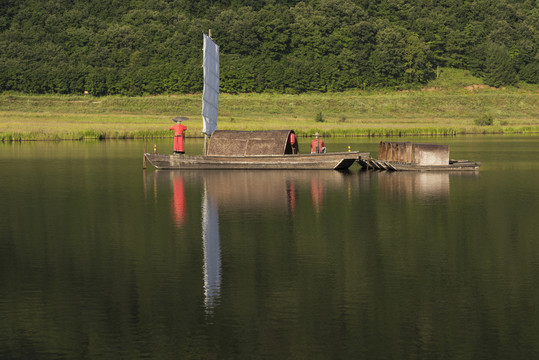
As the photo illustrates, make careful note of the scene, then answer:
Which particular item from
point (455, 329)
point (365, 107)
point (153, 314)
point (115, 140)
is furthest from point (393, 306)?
point (365, 107)

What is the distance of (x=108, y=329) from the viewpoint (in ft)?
52.1

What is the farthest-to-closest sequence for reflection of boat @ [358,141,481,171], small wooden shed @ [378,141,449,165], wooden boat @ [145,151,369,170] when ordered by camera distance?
wooden boat @ [145,151,369,170], small wooden shed @ [378,141,449,165], reflection of boat @ [358,141,481,171]

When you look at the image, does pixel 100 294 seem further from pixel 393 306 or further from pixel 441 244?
pixel 441 244

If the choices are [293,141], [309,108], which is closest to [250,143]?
[293,141]

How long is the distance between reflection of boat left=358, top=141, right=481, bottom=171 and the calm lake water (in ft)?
38.1

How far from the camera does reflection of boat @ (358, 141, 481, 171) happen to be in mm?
51719

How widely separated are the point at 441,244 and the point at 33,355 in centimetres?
1322

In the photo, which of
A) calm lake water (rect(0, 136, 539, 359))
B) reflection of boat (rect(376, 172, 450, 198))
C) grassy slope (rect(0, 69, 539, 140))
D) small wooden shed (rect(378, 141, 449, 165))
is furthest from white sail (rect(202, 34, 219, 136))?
grassy slope (rect(0, 69, 539, 140))

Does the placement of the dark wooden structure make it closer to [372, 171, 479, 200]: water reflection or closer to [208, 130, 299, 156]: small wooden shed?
[208, 130, 299, 156]: small wooden shed

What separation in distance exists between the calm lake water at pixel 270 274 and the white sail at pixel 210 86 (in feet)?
60.7

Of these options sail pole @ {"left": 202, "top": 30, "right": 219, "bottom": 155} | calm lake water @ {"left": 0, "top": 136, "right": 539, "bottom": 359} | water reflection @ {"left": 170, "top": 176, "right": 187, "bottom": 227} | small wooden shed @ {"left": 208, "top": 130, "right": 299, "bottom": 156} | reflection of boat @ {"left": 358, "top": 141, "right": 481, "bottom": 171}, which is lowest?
calm lake water @ {"left": 0, "top": 136, "right": 539, "bottom": 359}

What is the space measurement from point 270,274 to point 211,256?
2935mm

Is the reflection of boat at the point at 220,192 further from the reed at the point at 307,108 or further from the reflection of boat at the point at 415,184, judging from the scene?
the reed at the point at 307,108

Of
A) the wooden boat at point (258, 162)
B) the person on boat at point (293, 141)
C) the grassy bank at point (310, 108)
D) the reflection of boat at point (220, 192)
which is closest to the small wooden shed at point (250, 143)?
the person on boat at point (293, 141)
